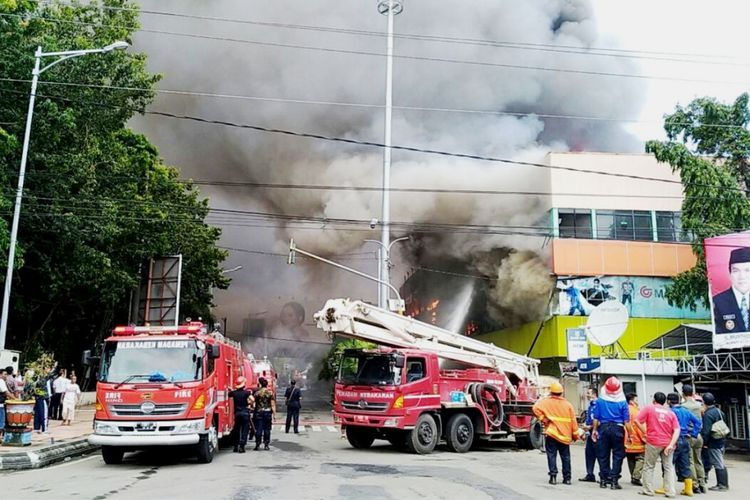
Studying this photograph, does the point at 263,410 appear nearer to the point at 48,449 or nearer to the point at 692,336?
the point at 48,449

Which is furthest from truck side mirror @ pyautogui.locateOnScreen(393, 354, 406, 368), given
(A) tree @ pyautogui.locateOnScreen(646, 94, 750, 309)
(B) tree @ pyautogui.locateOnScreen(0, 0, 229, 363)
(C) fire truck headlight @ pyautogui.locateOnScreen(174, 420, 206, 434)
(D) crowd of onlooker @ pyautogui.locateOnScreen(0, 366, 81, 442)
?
(A) tree @ pyautogui.locateOnScreen(646, 94, 750, 309)

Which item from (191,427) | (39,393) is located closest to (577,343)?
(191,427)

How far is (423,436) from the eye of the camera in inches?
579

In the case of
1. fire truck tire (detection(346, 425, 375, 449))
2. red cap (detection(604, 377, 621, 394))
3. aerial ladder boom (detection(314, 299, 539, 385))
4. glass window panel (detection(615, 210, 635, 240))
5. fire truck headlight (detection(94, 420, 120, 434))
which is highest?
glass window panel (detection(615, 210, 635, 240))

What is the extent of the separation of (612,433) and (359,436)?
674 cm

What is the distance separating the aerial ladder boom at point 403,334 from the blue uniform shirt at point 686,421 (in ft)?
20.5

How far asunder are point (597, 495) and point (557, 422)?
1222mm

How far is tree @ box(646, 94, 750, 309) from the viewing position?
28016 mm

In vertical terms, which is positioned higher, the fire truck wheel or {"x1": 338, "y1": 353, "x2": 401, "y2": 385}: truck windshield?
{"x1": 338, "y1": 353, "x2": 401, "y2": 385}: truck windshield

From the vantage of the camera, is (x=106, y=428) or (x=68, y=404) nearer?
(x=106, y=428)

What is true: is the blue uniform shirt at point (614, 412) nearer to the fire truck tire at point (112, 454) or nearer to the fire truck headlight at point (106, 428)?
the fire truck headlight at point (106, 428)

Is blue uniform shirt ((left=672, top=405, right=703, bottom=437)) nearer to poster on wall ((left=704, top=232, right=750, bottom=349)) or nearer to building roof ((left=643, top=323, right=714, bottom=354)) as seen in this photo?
poster on wall ((left=704, top=232, right=750, bottom=349))

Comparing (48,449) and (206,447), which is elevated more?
(206,447)

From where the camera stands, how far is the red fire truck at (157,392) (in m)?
11.5
